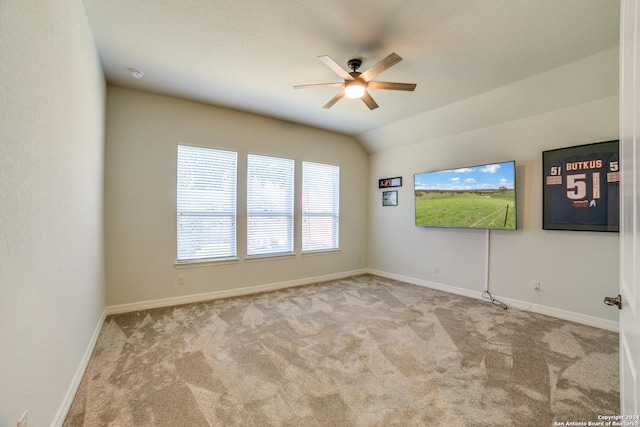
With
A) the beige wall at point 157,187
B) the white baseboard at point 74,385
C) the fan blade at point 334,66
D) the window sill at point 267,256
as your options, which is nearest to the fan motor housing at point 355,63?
the fan blade at point 334,66

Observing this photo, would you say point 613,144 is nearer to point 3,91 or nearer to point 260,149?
point 260,149

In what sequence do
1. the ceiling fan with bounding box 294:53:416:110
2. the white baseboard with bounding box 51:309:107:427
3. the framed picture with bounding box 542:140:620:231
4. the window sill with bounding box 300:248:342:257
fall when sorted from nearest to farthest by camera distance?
1. the white baseboard with bounding box 51:309:107:427
2. the ceiling fan with bounding box 294:53:416:110
3. the framed picture with bounding box 542:140:620:231
4. the window sill with bounding box 300:248:342:257

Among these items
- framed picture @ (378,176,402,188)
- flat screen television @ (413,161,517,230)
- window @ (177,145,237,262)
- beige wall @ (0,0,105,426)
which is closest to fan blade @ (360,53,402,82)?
beige wall @ (0,0,105,426)

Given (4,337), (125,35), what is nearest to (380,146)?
(125,35)

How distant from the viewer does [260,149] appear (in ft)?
15.0

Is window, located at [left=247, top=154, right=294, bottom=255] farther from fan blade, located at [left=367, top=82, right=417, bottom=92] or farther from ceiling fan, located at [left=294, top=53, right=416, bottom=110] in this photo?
fan blade, located at [left=367, top=82, right=417, bottom=92]

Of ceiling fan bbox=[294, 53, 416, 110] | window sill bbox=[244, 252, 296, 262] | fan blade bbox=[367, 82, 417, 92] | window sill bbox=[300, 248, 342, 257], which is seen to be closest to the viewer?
ceiling fan bbox=[294, 53, 416, 110]

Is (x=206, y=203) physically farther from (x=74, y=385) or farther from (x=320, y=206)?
(x=74, y=385)

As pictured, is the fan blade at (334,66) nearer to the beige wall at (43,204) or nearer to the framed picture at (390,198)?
the beige wall at (43,204)

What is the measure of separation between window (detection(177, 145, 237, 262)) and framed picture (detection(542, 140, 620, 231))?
4341mm

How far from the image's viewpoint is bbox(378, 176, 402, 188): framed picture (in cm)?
534

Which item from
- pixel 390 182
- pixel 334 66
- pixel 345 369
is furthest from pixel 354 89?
pixel 390 182

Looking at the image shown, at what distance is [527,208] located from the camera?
3.72 metres

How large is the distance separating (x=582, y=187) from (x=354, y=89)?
288 centimetres
